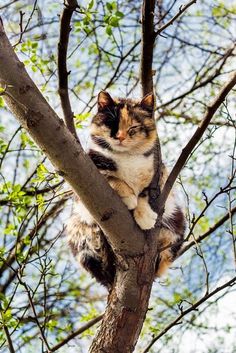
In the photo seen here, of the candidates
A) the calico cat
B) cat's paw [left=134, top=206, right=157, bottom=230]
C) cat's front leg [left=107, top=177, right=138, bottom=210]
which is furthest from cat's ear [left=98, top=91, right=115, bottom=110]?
cat's paw [left=134, top=206, right=157, bottom=230]

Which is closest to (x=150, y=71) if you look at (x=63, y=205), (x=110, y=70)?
(x=63, y=205)

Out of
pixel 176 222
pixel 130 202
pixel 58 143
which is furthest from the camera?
pixel 176 222

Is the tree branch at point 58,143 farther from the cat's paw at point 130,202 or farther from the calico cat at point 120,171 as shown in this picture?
the calico cat at point 120,171

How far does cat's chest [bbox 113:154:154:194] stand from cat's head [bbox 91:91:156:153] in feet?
0.25

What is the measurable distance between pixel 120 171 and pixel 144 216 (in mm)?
508

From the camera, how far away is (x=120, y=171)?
3.97 m

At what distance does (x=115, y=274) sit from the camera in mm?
3617

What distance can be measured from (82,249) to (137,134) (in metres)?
0.84

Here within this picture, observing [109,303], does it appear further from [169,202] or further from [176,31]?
[176,31]

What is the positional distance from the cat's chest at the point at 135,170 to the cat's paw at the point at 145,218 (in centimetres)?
28

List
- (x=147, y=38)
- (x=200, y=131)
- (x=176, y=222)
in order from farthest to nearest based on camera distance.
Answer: (x=176, y=222) < (x=147, y=38) < (x=200, y=131)

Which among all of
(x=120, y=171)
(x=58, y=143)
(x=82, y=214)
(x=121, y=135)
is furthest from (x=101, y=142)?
(x=58, y=143)

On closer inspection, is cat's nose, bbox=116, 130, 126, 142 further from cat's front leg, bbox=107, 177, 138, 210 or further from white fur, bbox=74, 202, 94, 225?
white fur, bbox=74, 202, 94, 225

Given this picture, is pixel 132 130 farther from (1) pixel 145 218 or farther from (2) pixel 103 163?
(1) pixel 145 218
